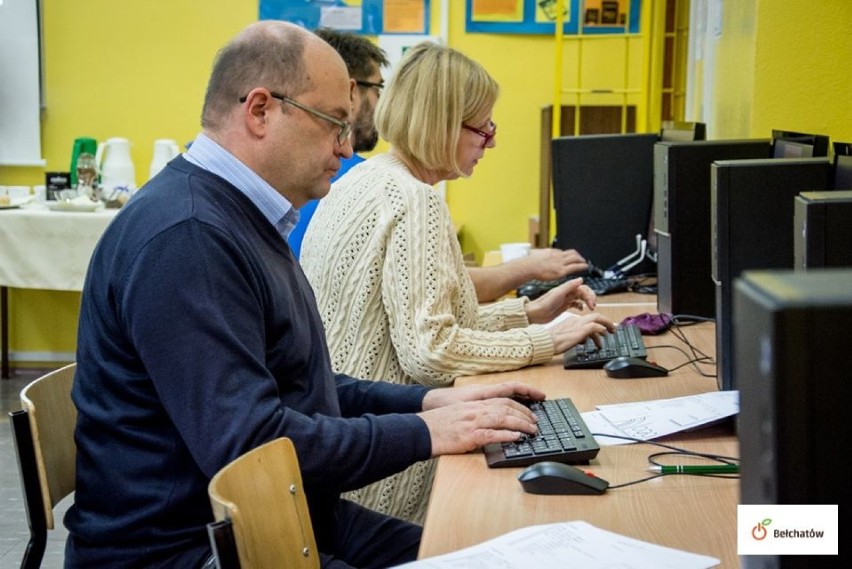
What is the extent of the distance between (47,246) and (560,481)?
152 inches

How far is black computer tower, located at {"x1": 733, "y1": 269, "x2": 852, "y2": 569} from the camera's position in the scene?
2.07 ft

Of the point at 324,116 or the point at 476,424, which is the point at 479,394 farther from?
the point at 324,116

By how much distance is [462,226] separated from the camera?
537 cm

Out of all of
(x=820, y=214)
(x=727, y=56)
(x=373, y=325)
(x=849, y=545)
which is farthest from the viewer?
(x=727, y=56)

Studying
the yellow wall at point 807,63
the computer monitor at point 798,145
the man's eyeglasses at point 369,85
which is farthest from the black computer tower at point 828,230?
the man's eyeglasses at point 369,85

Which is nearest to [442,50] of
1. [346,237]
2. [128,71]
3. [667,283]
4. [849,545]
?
[346,237]

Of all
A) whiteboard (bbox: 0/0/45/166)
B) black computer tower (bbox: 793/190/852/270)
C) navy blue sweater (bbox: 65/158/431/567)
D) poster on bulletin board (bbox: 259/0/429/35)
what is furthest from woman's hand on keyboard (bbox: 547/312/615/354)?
whiteboard (bbox: 0/0/45/166)

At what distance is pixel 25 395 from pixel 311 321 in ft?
1.38

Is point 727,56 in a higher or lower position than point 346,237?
higher

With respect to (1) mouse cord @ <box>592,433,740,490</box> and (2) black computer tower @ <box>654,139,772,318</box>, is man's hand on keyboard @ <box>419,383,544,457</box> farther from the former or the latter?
(2) black computer tower @ <box>654,139,772,318</box>

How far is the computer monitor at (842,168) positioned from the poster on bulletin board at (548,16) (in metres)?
3.42

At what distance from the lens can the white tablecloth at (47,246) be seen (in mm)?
4742

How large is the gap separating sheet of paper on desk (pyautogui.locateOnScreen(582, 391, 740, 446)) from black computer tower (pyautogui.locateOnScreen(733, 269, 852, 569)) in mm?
959

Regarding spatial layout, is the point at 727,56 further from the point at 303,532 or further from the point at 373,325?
the point at 303,532
